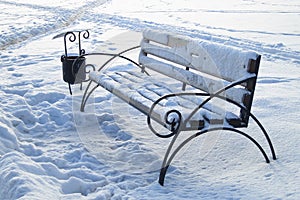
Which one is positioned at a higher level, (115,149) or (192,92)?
(192,92)

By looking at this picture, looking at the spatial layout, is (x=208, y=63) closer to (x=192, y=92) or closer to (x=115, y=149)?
(x=192, y=92)

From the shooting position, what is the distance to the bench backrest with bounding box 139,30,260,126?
9.31 feet

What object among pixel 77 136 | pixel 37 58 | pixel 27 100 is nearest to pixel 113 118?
pixel 77 136

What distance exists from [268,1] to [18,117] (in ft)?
60.0

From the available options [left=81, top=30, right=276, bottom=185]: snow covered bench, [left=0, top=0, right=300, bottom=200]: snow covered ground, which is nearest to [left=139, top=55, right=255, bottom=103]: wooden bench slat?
[left=81, top=30, right=276, bottom=185]: snow covered bench

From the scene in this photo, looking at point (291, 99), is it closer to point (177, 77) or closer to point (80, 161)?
point (177, 77)

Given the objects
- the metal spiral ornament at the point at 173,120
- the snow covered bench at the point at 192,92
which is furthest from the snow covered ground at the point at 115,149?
the metal spiral ornament at the point at 173,120

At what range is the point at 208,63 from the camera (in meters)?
3.38

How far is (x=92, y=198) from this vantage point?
8.54ft

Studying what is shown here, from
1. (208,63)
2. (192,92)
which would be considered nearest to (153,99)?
(192,92)

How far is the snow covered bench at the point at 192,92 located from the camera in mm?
2709

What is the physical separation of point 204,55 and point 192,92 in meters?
0.38

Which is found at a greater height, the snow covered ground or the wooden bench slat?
the wooden bench slat

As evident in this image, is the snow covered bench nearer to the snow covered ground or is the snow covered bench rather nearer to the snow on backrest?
the snow on backrest
